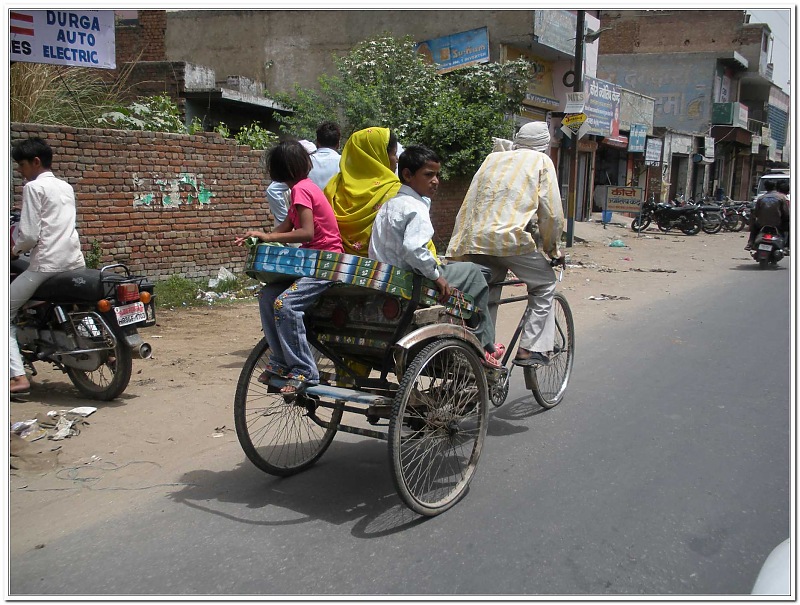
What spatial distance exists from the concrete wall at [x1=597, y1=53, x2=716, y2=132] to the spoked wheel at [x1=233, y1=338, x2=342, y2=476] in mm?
33081

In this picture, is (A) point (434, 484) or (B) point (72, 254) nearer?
(A) point (434, 484)

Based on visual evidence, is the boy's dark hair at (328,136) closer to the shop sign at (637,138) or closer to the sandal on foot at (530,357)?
the sandal on foot at (530,357)

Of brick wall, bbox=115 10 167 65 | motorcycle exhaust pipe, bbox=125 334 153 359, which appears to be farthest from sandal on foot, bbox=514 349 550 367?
brick wall, bbox=115 10 167 65

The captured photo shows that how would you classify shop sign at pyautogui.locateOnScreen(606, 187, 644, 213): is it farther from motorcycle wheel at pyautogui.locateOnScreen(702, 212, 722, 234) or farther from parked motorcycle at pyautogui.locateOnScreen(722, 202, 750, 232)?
parked motorcycle at pyautogui.locateOnScreen(722, 202, 750, 232)

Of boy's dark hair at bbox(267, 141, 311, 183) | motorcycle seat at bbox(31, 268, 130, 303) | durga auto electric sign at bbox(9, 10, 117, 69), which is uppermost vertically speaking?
durga auto electric sign at bbox(9, 10, 117, 69)

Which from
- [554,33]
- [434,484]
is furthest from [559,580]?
[554,33]

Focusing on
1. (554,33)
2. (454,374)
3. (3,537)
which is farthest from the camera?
(554,33)

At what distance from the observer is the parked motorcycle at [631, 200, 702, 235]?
2148 centimetres

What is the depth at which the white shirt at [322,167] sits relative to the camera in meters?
5.30

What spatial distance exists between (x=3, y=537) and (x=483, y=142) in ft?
39.6

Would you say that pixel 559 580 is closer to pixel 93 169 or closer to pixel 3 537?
pixel 3 537

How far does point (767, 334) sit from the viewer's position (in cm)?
773
